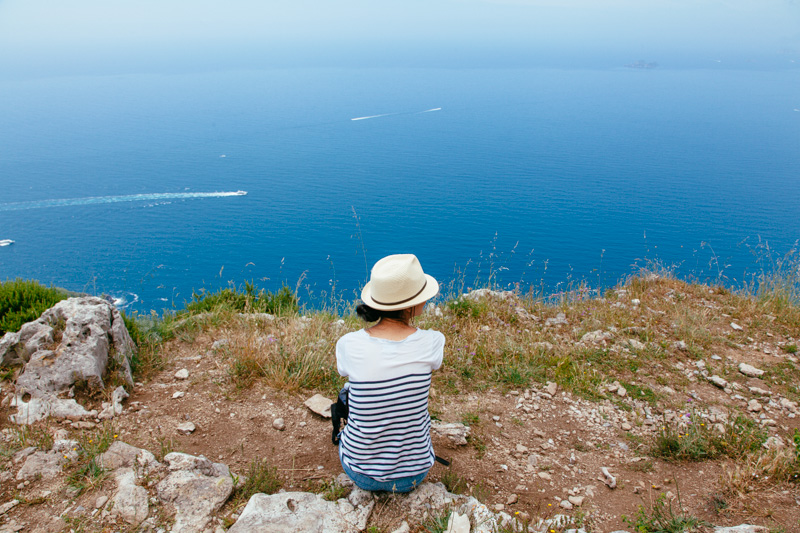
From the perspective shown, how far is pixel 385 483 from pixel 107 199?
78169 millimetres

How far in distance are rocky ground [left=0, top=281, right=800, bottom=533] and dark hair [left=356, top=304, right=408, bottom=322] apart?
1.22 metres

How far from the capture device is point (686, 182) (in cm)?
7081

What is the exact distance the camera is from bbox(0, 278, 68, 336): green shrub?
5.53 meters

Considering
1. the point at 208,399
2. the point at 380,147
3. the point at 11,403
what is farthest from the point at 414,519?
the point at 380,147

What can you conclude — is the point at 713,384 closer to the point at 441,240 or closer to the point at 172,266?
the point at 441,240

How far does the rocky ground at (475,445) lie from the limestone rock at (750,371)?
0.01 m

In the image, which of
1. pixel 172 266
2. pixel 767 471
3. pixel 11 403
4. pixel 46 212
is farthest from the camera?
pixel 46 212

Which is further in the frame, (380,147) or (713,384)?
(380,147)

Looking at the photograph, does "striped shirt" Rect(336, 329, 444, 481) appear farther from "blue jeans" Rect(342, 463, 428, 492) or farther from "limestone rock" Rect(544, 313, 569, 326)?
"limestone rock" Rect(544, 313, 569, 326)

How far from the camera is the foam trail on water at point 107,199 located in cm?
6650

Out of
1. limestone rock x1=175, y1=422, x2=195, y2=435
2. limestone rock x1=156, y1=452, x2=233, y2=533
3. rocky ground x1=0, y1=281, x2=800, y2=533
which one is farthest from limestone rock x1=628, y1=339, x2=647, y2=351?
limestone rock x1=175, y1=422, x2=195, y2=435

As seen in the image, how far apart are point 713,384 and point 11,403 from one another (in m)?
6.97

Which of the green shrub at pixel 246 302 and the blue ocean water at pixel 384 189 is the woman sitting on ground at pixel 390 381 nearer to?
the green shrub at pixel 246 302

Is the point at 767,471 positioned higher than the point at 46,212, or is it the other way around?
the point at 767,471
